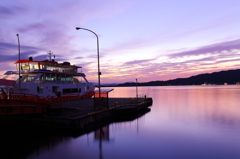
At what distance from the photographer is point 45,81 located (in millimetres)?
34375

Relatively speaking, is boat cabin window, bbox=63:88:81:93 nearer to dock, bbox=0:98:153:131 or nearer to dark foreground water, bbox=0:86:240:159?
dock, bbox=0:98:153:131

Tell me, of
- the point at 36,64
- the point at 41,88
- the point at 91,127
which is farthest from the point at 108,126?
the point at 36,64

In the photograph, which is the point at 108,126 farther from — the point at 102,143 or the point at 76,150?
the point at 76,150

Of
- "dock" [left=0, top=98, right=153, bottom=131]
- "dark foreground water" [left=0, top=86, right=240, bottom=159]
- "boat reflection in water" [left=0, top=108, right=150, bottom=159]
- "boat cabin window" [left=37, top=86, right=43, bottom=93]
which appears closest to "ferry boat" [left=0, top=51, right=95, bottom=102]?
"boat cabin window" [left=37, top=86, right=43, bottom=93]

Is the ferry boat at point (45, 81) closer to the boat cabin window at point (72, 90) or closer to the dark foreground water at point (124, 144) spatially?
the boat cabin window at point (72, 90)

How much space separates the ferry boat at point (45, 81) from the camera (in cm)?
3154

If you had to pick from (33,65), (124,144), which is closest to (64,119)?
(124,144)

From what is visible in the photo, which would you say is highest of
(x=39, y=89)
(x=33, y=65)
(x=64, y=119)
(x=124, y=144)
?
(x=33, y=65)

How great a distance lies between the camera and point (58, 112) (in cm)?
2175

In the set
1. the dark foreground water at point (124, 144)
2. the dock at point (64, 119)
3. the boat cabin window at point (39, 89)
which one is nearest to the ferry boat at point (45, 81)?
the boat cabin window at point (39, 89)

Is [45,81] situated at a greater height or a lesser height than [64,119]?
greater

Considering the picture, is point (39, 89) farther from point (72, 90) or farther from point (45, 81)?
point (72, 90)

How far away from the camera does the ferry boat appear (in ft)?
103

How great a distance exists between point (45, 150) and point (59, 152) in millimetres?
1407
